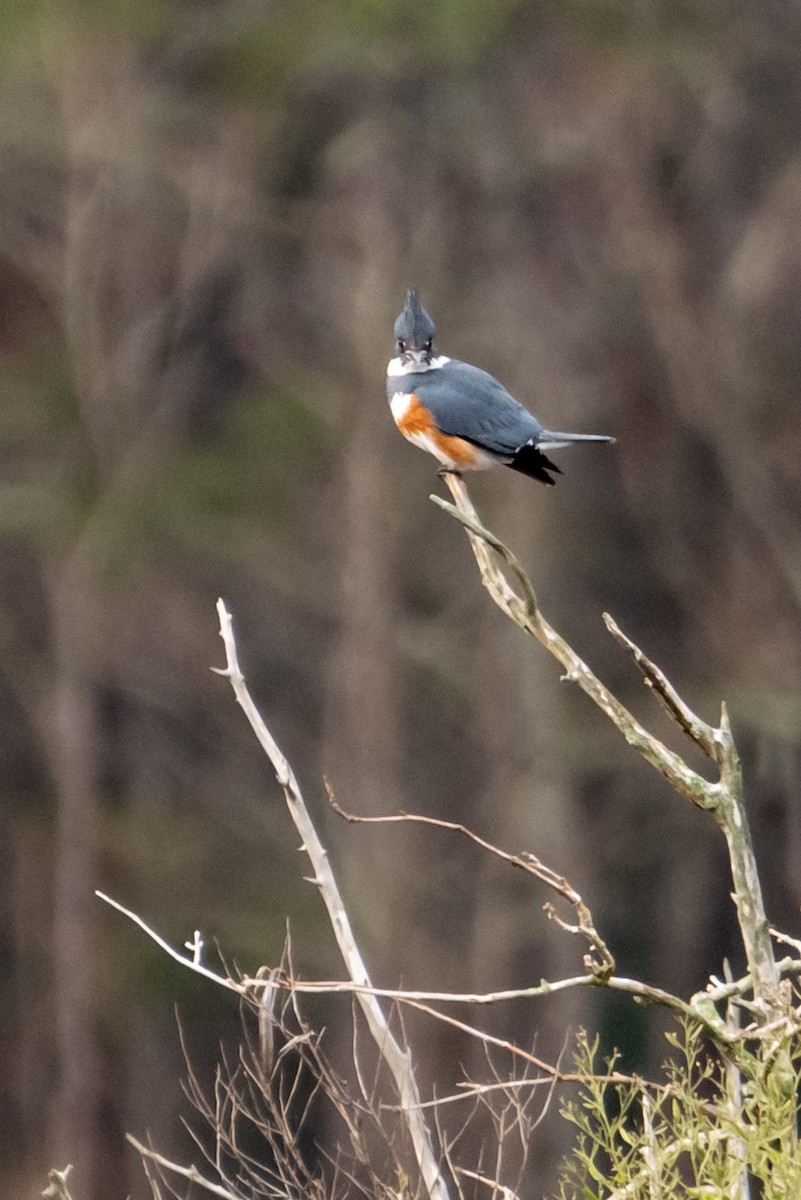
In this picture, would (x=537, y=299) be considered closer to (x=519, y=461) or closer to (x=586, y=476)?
(x=586, y=476)

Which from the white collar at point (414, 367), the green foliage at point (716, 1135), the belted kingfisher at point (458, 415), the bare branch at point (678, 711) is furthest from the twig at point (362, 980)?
the white collar at point (414, 367)

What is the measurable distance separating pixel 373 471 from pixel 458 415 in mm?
9232

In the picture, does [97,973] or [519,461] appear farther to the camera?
[97,973]

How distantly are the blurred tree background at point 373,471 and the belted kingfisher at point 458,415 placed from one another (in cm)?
808

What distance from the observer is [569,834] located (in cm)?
1487

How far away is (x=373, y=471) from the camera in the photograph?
14125 millimetres

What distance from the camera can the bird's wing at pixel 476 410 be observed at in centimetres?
483

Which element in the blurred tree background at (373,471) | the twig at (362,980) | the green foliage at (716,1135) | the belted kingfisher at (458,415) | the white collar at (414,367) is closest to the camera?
the green foliage at (716,1135)

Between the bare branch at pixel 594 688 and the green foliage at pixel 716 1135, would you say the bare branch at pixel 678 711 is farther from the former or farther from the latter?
the green foliage at pixel 716 1135

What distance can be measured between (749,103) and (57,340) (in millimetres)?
5241

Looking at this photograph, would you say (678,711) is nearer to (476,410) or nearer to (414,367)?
(476,410)

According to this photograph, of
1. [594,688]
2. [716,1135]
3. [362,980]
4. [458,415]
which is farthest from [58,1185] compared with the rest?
[458,415]

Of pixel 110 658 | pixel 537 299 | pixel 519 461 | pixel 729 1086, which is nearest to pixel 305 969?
pixel 110 658

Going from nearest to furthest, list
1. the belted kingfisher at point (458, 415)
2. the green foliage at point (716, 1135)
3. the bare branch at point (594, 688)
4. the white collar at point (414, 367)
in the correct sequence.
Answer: the green foliage at point (716, 1135) < the bare branch at point (594, 688) < the belted kingfisher at point (458, 415) < the white collar at point (414, 367)
